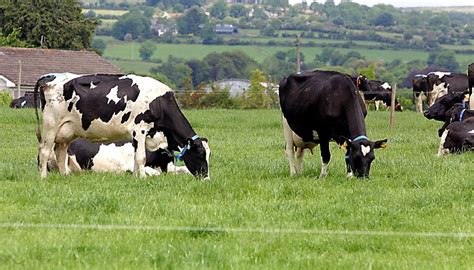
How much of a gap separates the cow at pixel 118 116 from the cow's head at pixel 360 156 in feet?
7.69

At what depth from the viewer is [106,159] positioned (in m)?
18.0

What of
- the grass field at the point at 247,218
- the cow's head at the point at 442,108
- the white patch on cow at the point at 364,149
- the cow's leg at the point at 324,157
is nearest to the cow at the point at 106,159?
the grass field at the point at 247,218

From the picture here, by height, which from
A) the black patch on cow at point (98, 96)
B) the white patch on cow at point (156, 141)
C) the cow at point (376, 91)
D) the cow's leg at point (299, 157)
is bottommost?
the cow at point (376, 91)

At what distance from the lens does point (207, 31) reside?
7092 inches

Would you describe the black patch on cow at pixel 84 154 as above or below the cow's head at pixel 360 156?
below

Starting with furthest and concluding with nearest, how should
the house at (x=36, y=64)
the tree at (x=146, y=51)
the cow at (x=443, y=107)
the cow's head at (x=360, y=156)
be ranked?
1. the tree at (x=146, y=51)
2. the house at (x=36, y=64)
3. the cow at (x=443, y=107)
4. the cow's head at (x=360, y=156)

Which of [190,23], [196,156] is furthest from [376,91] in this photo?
[190,23]

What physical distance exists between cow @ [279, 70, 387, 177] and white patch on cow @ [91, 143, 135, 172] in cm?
296

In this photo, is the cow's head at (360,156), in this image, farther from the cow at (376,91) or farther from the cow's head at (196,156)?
the cow at (376,91)

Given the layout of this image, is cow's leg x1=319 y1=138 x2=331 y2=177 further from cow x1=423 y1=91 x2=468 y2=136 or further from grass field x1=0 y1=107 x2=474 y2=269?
cow x1=423 y1=91 x2=468 y2=136

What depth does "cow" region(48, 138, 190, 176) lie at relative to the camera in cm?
1764

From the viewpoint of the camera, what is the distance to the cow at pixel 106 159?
17641mm

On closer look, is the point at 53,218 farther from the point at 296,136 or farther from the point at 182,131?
the point at 296,136

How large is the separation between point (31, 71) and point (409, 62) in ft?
291
